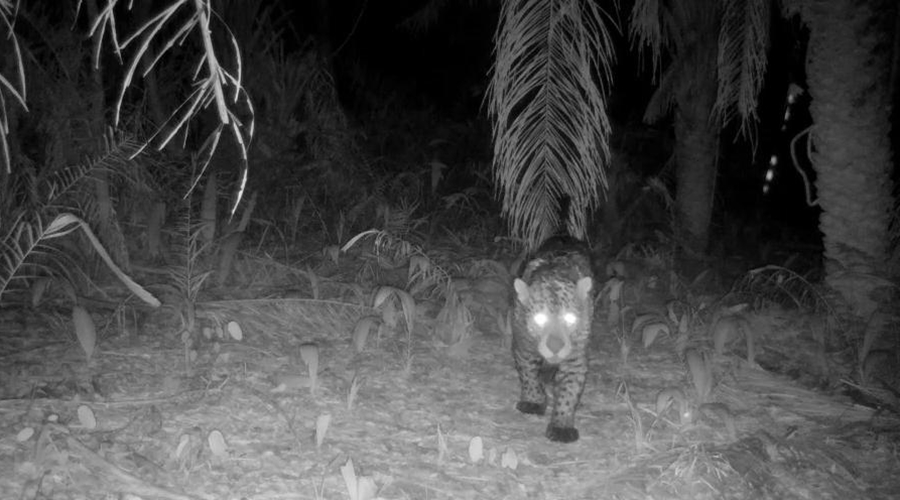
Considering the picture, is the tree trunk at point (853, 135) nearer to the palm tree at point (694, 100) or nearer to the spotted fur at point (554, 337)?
the palm tree at point (694, 100)

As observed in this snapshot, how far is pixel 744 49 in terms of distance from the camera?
4.85 m

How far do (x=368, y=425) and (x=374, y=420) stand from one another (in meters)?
0.08

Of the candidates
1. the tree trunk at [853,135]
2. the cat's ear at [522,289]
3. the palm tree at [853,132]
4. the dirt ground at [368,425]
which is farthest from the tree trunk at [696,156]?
the cat's ear at [522,289]

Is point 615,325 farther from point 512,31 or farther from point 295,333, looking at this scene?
point 512,31

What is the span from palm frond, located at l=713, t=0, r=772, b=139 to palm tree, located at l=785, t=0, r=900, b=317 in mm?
858

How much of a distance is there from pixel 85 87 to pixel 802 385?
6124 millimetres

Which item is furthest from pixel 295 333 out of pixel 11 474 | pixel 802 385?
pixel 802 385

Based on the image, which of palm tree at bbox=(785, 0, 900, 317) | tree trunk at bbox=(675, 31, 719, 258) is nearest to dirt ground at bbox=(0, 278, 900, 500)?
palm tree at bbox=(785, 0, 900, 317)

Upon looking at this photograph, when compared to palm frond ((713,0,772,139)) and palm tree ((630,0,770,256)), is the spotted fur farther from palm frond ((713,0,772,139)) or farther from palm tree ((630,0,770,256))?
palm tree ((630,0,770,256))

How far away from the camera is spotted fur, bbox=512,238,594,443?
15.0 ft

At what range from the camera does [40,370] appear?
4434 millimetres

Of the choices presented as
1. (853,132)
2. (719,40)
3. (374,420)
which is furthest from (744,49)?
(374,420)

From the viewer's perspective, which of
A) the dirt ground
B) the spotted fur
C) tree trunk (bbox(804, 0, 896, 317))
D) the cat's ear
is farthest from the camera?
tree trunk (bbox(804, 0, 896, 317))

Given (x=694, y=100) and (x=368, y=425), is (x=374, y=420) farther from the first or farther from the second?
(x=694, y=100)
